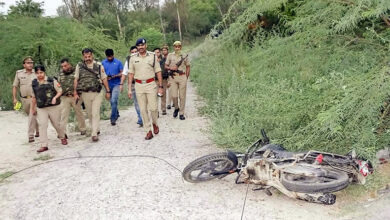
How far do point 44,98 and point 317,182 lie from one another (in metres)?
4.83

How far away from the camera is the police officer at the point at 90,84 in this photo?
665 cm

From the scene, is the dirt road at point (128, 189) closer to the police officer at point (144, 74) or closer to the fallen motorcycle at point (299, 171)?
the fallen motorcycle at point (299, 171)

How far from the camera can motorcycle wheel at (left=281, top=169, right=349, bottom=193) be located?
362cm

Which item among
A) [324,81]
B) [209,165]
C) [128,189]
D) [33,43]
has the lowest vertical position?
[128,189]

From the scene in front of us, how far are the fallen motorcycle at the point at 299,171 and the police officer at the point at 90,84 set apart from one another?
10.1 ft

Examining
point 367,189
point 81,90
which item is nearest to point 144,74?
point 81,90

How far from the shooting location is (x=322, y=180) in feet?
12.3

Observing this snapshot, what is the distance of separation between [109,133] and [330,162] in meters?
4.90

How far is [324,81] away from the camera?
4508 millimetres

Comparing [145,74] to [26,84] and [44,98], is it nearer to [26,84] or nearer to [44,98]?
[44,98]

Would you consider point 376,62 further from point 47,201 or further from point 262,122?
point 47,201

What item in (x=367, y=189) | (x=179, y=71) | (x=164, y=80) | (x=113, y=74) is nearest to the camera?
(x=367, y=189)

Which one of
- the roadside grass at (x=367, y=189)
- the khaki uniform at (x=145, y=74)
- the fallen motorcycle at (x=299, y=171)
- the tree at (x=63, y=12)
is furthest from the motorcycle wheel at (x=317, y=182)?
the tree at (x=63, y=12)

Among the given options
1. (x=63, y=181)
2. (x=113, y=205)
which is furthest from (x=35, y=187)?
(x=113, y=205)
